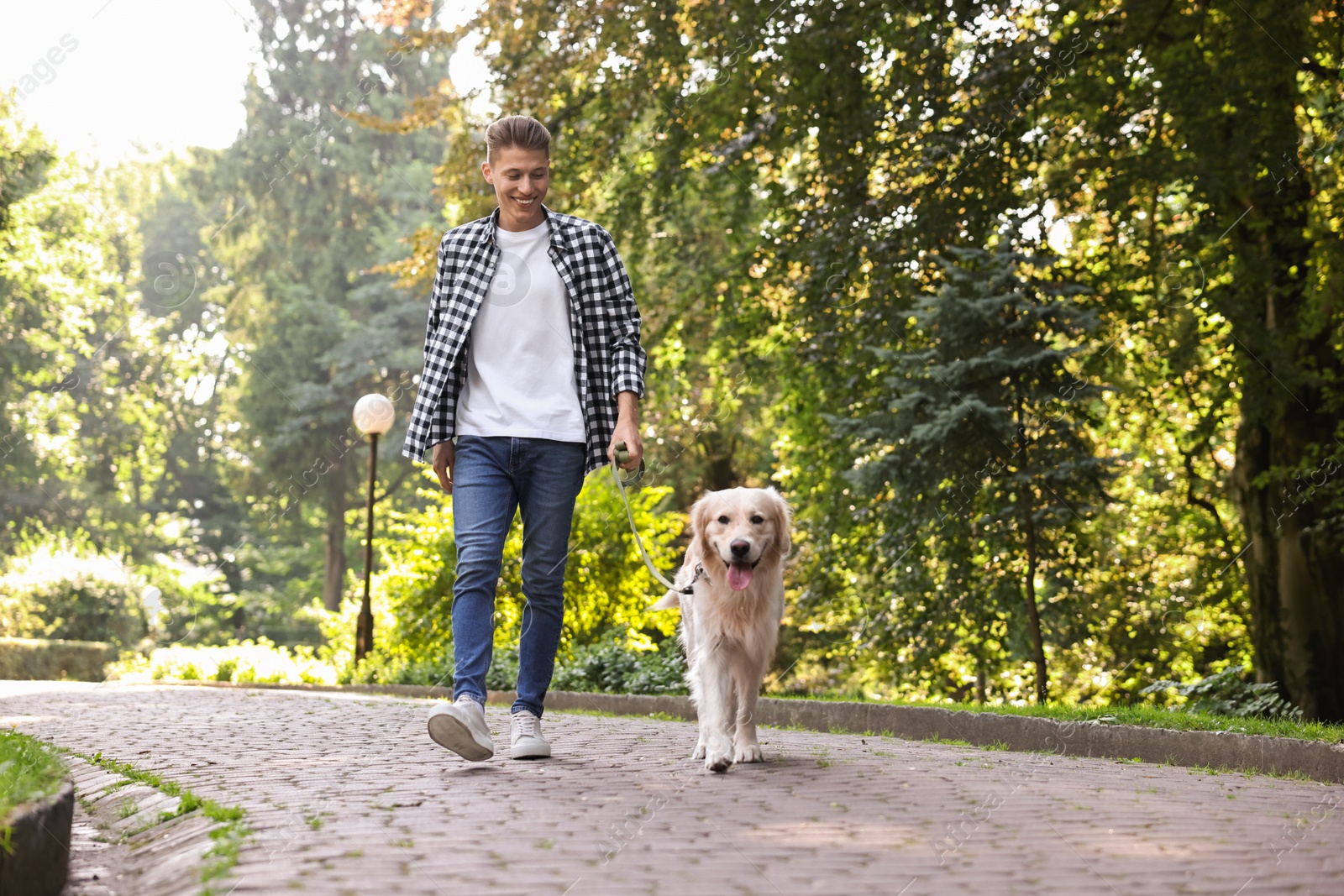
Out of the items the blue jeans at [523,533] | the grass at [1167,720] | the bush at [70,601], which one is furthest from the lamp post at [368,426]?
the blue jeans at [523,533]

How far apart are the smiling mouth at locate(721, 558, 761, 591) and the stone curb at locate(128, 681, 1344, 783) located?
2.83m

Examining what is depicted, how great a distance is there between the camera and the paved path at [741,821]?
296 cm

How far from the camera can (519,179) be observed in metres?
5.14

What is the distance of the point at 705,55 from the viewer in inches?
523

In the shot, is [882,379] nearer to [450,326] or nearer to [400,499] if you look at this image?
[450,326]

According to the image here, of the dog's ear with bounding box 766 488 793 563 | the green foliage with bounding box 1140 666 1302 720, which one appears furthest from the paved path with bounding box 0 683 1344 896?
the green foliage with bounding box 1140 666 1302 720

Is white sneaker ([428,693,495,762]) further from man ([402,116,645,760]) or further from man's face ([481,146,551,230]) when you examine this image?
man's face ([481,146,551,230])

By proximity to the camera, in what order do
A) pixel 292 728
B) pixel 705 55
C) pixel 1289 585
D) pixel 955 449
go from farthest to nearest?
pixel 705 55, pixel 955 449, pixel 1289 585, pixel 292 728

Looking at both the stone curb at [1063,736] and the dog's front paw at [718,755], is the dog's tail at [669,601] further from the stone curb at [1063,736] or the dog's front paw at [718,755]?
the stone curb at [1063,736]

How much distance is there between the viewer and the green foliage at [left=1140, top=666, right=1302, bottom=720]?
9.73 m

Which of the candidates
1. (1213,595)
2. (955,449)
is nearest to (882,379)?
(955,449)

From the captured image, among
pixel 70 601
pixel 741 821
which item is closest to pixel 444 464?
pixel 741 821

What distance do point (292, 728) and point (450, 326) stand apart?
320 cm

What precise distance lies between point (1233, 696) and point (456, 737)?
805cm
